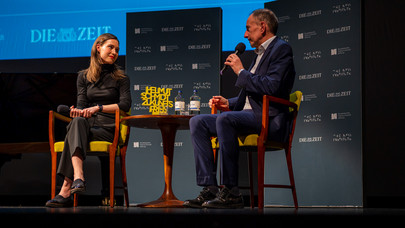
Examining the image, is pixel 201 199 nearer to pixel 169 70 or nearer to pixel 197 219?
pixel 197 219

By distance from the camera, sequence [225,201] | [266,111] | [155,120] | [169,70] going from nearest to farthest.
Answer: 1. [225,201]
2. [266,111]
3. [155,120]
4. [169,70]

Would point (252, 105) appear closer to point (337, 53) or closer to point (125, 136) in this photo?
point (125, 136)

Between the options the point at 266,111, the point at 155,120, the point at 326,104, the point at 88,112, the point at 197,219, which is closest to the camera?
A: the point at 197,219

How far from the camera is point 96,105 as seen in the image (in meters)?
3.87

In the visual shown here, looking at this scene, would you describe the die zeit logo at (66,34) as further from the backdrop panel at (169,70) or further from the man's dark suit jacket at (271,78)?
the man's dark suit jacket at (271,78)

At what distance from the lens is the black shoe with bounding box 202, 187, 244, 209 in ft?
9.03

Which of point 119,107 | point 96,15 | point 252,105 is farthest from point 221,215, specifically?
point 96,15

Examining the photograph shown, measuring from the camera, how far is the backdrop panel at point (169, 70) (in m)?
4.91

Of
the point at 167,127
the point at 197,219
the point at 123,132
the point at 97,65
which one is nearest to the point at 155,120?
the point at 167,127

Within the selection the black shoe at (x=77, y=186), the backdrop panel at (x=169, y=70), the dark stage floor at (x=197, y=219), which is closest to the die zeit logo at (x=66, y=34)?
the backdrop panel at (x=169, y=70)

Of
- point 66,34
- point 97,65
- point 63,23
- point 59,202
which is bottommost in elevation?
point 59,202

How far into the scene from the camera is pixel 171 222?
171 centimetres

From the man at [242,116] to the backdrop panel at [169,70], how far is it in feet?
4.90

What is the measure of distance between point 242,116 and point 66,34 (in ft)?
10.2
